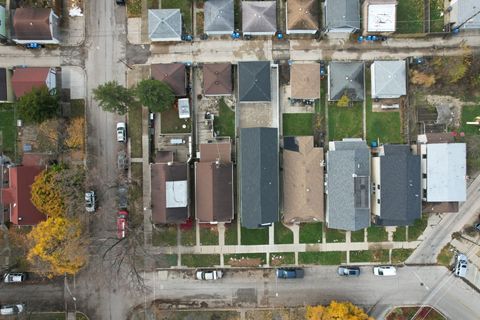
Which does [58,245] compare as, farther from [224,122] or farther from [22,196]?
[224,122]

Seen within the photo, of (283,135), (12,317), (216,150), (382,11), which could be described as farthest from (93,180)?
(382,11)

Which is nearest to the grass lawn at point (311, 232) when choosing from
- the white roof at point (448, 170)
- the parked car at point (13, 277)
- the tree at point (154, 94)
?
the white roof at point (448, 170)

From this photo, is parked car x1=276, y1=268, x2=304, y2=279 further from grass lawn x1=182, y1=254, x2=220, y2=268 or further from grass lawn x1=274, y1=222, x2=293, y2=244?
grass lawn x1=182, y1=254, x2=220, y2=268

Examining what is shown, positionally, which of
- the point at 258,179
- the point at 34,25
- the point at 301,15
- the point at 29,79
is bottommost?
the point at 258,179

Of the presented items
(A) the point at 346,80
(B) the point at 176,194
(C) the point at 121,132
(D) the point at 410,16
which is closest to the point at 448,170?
(A) the point at 346,80

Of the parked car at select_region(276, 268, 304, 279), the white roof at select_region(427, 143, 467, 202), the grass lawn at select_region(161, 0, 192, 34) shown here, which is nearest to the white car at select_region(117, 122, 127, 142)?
the grass lawn at select_region(161, 0, 192, 34)
